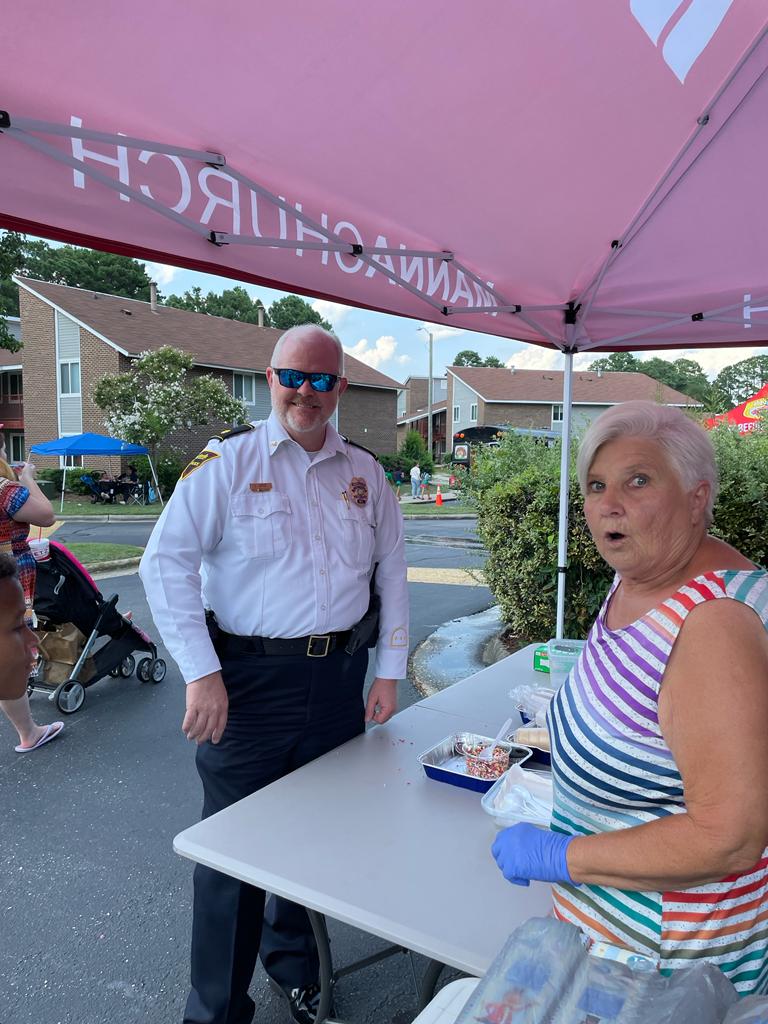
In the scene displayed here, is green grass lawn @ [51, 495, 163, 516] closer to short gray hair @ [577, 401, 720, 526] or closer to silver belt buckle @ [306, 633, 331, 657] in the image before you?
silver belt buckle @ [306, 633, 331, 657]

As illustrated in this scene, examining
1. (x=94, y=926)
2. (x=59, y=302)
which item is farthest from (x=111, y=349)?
(x=94, y=926)

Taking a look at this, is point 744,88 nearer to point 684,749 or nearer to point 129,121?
point 129,121

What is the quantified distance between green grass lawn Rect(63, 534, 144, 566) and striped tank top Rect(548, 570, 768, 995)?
10.4 meters

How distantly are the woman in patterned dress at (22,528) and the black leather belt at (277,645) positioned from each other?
2401mm

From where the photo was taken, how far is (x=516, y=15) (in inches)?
64.2

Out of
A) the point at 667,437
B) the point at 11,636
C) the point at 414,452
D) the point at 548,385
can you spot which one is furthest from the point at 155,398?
the point at 548,385

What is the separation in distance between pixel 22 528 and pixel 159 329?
79.0ft

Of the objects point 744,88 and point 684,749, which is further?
point 744,88

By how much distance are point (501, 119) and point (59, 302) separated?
26575 mm

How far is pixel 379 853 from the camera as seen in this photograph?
5.24 ft

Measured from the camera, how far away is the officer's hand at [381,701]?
2.29 metres

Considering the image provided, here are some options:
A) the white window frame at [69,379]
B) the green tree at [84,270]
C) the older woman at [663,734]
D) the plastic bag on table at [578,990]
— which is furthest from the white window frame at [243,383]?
the plastic bag on table at [578,990]

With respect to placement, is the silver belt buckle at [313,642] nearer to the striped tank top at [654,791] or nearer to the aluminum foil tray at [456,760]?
the aluminum foil tray at [456,760]

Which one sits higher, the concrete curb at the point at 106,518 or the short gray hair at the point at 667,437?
the short gray hair at the point at 667,437
